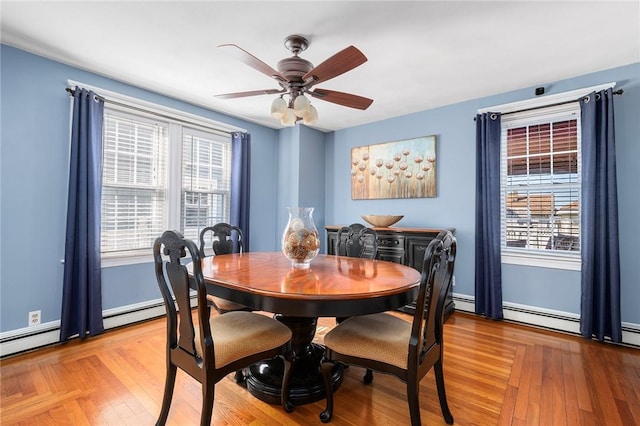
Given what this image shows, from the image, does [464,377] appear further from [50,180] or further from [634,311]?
[50,180]

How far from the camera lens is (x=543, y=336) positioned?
292cm

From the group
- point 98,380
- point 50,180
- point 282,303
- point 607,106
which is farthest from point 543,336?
point 50,180

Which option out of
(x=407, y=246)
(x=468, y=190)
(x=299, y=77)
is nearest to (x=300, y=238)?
(x=299, y=77)

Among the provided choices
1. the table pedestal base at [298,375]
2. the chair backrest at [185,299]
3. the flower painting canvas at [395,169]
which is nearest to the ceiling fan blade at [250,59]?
the chair backrest at [185,299]

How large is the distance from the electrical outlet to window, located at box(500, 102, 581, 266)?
454cm

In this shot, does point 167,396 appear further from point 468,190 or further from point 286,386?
point 468,190

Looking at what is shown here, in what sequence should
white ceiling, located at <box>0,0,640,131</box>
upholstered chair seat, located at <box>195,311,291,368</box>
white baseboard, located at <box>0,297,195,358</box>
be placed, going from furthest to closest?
white baseboard, located at <box>0,297,195,358</box>, white ceiling, located at <box>0,0,640,131</box>, upholstered chair seat, located at <box>195,311,291,368</box>

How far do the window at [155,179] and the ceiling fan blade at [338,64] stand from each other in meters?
2.19

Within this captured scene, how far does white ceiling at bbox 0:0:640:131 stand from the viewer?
1.98 meters

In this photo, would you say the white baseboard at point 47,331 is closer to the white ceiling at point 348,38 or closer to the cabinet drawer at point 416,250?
the white ceiling at point 348,38

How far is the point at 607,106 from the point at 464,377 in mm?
2672

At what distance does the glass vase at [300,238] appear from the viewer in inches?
80.1

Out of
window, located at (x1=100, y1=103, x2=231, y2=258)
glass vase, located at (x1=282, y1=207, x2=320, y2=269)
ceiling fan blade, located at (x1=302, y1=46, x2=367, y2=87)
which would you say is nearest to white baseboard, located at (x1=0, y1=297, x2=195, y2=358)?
window, located at (x1=100, y1=103, x2=231, y2=258)

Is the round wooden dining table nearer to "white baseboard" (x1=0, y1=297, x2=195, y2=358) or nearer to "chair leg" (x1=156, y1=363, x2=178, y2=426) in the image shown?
"chair leg" (x1=156, y1=363, x2=178, y2=426)
